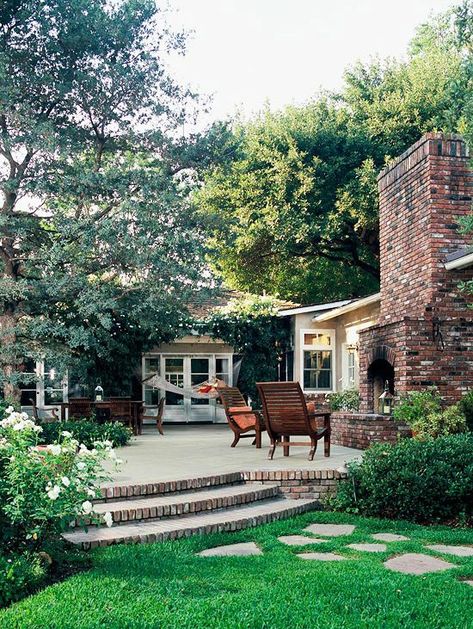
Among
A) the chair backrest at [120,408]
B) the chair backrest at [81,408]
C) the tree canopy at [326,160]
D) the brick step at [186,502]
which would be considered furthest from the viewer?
the tree canopy at [326,160]

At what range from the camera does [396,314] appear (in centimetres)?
1194

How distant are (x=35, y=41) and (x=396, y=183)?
6561mm

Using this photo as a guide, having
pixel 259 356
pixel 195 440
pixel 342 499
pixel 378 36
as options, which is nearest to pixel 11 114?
pixel 195 440

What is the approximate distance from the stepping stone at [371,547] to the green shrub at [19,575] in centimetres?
228

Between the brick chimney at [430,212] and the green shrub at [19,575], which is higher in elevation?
the brick chimney at [430,212]

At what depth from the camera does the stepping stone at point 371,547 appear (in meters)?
5.36

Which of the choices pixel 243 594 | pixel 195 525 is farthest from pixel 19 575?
pixel 195 525

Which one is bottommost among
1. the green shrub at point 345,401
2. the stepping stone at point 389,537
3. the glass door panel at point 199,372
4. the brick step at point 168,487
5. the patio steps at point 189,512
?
the stepping stone at point 389,537

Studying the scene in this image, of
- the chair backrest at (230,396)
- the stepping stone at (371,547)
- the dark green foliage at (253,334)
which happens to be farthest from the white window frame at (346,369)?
the stepping stone at (371,547)

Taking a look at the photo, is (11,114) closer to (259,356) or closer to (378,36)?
(259,356)

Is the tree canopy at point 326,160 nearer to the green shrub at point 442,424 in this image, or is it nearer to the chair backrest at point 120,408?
the chair backrest at point 120,408

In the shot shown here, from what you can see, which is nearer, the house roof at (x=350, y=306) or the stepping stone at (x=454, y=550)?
the stepping stone at (x=454, y=550)

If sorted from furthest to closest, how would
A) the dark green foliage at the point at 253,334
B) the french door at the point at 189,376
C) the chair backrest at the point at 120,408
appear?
the french door at the point at 189,376
the dark green foliage at the point at 253,334
the chair backrest at the point at 120,408

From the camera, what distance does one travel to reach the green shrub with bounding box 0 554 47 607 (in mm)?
3986
